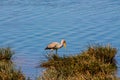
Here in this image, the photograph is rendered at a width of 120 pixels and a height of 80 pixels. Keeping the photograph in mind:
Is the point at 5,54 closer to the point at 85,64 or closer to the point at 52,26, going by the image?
the point at 85,64

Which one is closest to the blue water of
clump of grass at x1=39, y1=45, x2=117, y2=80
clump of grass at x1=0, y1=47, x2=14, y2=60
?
clump of grass at x1=0, y1=47, x2=14, y2=60

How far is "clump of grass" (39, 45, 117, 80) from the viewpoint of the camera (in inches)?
564

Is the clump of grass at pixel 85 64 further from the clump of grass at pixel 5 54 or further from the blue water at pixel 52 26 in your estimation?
the clump of grass at pixel 5 54

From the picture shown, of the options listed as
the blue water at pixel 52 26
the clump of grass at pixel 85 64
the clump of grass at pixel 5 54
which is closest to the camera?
the clump of grass at pixel 85 64

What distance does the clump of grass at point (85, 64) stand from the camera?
14.3 metres

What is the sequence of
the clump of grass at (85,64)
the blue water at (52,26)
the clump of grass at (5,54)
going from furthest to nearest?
the blue water at (52,26)
the clump of grass at (5,54)
the clump of grass at (85,64)

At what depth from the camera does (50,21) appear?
27859 millimetres

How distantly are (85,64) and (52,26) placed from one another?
10.9 metres

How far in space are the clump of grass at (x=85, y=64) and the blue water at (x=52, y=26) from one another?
1.39 ft

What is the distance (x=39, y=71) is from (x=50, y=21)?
11.8 meters

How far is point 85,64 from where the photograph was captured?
1546 centimetres

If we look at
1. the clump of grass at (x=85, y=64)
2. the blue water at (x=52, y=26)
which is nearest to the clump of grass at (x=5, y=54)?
the blue water at (x=52, y=26)

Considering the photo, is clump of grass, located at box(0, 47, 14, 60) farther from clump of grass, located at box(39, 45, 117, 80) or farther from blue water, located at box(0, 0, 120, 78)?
clump of grass, located at box(39, 45, 117, 80)

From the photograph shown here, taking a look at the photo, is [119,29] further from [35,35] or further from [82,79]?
[82,79]
